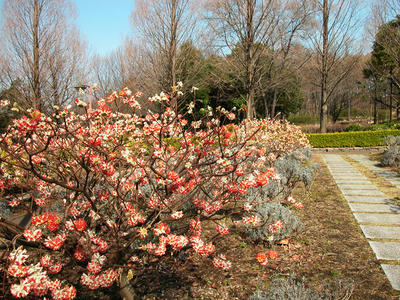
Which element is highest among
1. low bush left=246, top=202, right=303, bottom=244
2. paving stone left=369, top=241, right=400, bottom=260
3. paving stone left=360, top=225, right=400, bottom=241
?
low bush left=246, top=202, right=303, bottom=244

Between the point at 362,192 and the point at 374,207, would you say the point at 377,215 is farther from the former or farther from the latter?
the point at 362,192

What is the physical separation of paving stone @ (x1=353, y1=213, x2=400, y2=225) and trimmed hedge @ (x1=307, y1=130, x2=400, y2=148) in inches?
417

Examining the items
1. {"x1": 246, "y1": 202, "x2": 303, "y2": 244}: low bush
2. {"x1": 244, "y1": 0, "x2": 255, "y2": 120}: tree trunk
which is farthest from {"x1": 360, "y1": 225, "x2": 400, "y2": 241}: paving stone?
{"x1": 244, "y1": 0, "x2": 255, "y2": 120}: tree trunk

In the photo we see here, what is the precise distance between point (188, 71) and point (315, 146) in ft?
25.7

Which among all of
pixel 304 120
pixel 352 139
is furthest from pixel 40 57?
pixel 304 120

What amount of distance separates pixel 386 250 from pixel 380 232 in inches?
22.6

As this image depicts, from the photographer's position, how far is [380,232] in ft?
12.1

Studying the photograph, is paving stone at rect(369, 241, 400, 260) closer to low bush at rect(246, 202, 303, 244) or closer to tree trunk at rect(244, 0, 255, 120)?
low bush at rect(246, 202, 303, 244)

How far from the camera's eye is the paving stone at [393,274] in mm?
2507

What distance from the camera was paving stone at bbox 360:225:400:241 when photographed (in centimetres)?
355

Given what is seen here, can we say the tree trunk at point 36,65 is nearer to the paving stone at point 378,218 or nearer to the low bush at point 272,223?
the low bush at point 272,223

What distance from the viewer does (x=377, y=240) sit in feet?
11.3

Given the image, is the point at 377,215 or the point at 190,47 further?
the point at 190,47

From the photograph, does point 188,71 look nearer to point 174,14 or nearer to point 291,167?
point 174,14
